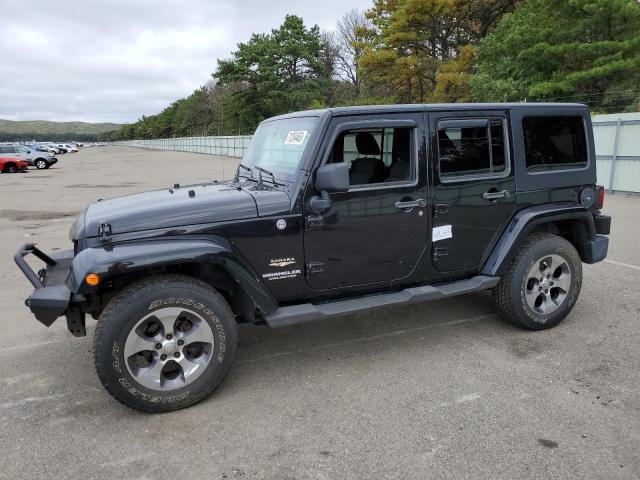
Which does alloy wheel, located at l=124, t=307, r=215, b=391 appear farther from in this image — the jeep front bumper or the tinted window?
the tinted window

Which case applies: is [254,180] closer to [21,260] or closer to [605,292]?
[21,260]

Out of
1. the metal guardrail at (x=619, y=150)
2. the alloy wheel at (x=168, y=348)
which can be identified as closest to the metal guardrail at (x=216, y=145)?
the metal guardrail at (x=619, y=150)

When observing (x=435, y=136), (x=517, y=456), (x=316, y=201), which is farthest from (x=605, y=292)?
(x=316, y=201)

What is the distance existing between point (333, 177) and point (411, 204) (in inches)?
31.3

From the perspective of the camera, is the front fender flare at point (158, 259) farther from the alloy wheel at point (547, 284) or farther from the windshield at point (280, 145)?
the alloy wheel at point (547, 284)

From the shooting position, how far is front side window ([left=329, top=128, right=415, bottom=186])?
3756mm

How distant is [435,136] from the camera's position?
383cm

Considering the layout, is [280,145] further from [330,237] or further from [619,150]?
[619,150]

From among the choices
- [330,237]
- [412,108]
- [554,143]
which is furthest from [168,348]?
[554,143]

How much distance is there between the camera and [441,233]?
154 inches

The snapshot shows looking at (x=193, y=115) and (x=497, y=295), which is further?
(x=193, y=115)

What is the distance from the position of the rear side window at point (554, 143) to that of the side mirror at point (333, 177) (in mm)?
1821

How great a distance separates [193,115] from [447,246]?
89677mm

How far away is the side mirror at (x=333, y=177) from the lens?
325 cm
